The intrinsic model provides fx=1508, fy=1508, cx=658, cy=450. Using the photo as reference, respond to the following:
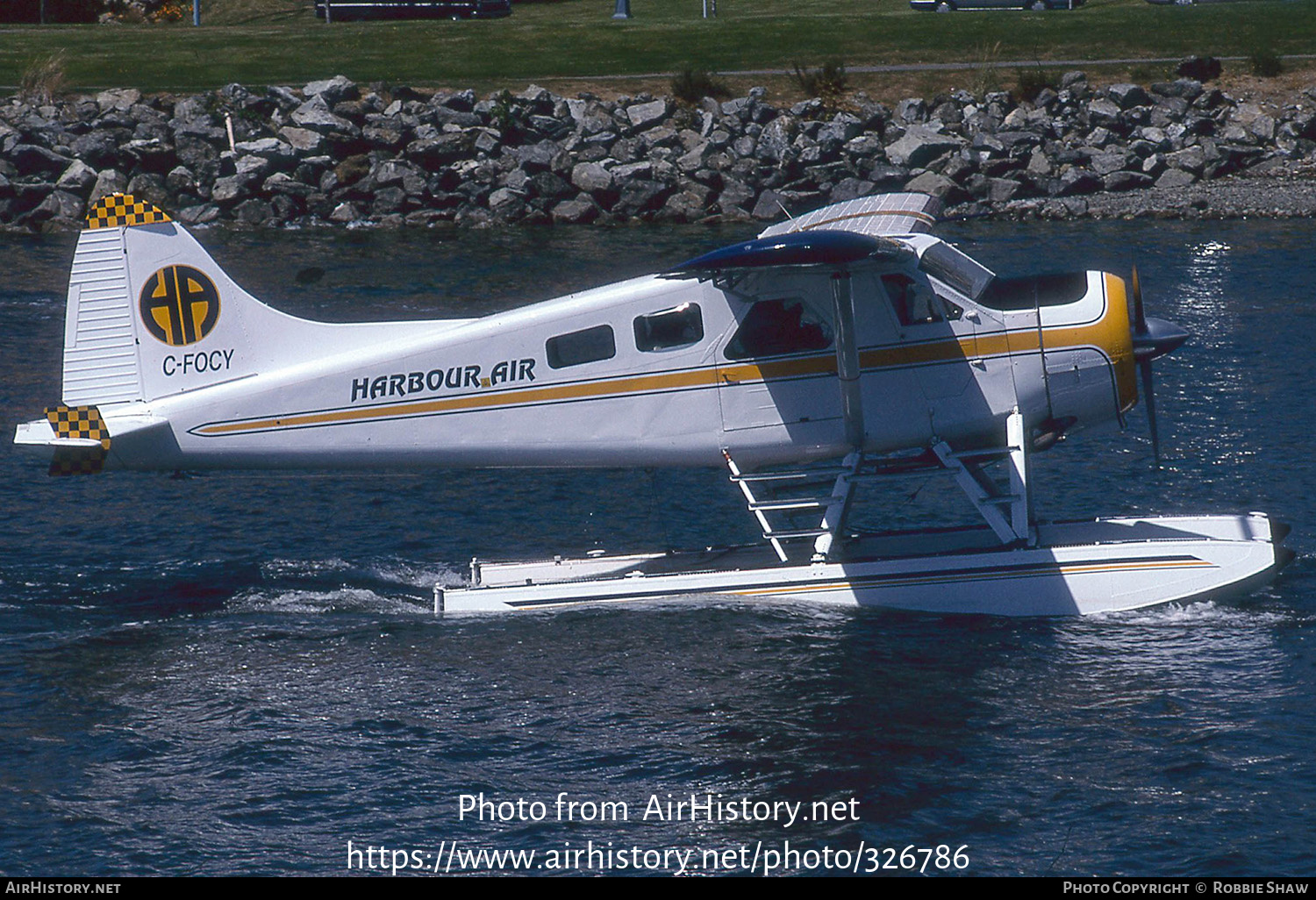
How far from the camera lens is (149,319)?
15.1 m

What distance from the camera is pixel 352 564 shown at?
17.1 metres

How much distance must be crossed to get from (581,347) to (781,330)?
1.98 meters

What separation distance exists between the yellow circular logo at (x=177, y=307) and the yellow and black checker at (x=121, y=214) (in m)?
0.55

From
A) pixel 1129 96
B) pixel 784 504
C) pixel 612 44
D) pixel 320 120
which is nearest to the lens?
pixel 784 504

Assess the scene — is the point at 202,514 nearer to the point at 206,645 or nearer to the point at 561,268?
the point at 206,645

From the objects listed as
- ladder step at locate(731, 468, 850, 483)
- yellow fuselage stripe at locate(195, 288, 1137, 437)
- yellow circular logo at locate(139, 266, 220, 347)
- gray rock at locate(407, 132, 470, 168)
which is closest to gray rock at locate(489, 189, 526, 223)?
gray rock at locate(407, 132, 470, 168)

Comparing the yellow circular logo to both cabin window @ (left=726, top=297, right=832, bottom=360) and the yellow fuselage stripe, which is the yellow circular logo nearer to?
the yellow fuselage stripe

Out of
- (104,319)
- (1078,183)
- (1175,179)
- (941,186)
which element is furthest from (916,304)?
(1175,179)

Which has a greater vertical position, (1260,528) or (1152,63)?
(1152,63)

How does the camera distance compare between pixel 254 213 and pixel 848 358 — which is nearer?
pixel 848 358

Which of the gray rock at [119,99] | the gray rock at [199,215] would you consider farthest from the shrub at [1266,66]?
the gray rock at [119,99]

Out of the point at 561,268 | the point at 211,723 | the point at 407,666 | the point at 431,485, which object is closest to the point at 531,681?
the point at 407,666

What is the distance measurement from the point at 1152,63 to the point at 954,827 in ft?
121

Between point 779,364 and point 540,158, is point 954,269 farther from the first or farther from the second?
point 540,158
